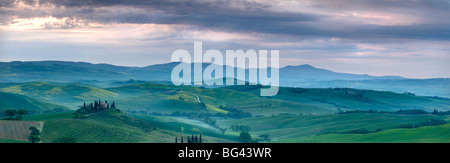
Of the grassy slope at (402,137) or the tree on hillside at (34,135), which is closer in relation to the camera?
the tree on hillside at (34,135)

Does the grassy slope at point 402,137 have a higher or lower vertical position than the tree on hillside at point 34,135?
lower

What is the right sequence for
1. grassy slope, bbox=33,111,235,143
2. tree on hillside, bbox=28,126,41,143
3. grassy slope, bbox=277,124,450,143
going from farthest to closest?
grassy slope, bbox=277,124,450,143 < grassy slope, bbox=33,111,235,143 < tree on hillside, bbox=28,126,41,143

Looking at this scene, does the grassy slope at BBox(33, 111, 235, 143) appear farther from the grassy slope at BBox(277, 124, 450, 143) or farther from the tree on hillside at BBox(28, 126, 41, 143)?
the grassy slope at BBox(277, 124, 450, 143)

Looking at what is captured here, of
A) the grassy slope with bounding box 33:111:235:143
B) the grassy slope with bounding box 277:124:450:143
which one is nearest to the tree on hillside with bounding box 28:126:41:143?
the grassy slope with bounding box 33:111:235:143

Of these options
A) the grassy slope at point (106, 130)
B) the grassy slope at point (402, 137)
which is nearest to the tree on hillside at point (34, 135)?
the grassy slope at point (106, 130)

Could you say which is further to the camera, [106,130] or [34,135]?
[106,130]

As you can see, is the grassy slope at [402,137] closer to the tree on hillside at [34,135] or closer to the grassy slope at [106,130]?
the grassy slope at [106,130]

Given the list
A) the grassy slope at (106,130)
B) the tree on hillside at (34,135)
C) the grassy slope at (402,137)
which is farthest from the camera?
the grassy slope at (402,137)

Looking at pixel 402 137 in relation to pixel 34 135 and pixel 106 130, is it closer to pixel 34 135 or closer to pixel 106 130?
pixel 106 130

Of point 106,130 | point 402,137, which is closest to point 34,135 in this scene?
point 106,130

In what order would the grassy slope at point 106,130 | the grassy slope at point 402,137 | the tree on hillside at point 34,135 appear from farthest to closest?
1. the grassy slope at point 402,137
2. the grassy slope at point 106,130
3. the tree on hillside at point 34,135
